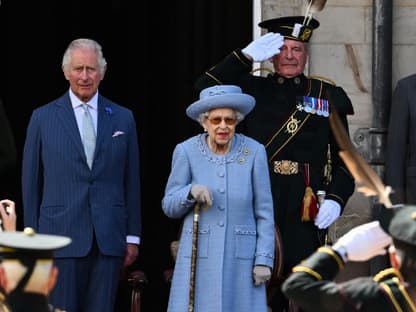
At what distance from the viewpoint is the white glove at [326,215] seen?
29.7ft

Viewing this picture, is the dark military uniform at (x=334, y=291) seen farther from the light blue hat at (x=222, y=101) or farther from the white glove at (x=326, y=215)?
the white glove at (x=326, y=215)

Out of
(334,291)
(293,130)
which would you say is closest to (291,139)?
(293,130)

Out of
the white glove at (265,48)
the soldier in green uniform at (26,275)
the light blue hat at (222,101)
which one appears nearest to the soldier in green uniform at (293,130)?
the white glove at (265,48)

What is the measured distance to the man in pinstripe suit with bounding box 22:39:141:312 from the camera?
28.5ft

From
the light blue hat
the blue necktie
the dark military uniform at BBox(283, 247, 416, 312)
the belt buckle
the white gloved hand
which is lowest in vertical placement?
the white gloved hand

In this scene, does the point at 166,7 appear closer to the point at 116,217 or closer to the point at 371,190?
the point at 116,217

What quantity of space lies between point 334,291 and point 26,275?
3.76ft

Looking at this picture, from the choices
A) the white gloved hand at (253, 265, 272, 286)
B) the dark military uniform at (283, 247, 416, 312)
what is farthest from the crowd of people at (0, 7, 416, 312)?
the dark military uniform at (283, 247, 416, 312)

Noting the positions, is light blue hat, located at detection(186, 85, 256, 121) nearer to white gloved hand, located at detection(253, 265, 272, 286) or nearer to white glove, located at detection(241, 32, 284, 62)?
white glove, located at detection(241, 32, 284, 62)

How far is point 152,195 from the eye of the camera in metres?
11.2

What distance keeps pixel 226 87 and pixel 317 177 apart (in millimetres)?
851

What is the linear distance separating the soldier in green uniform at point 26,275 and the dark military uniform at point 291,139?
3.24 meters

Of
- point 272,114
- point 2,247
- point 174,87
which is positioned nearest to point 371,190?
point 2,247

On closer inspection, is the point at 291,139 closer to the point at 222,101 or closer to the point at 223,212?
the point at 222,101
